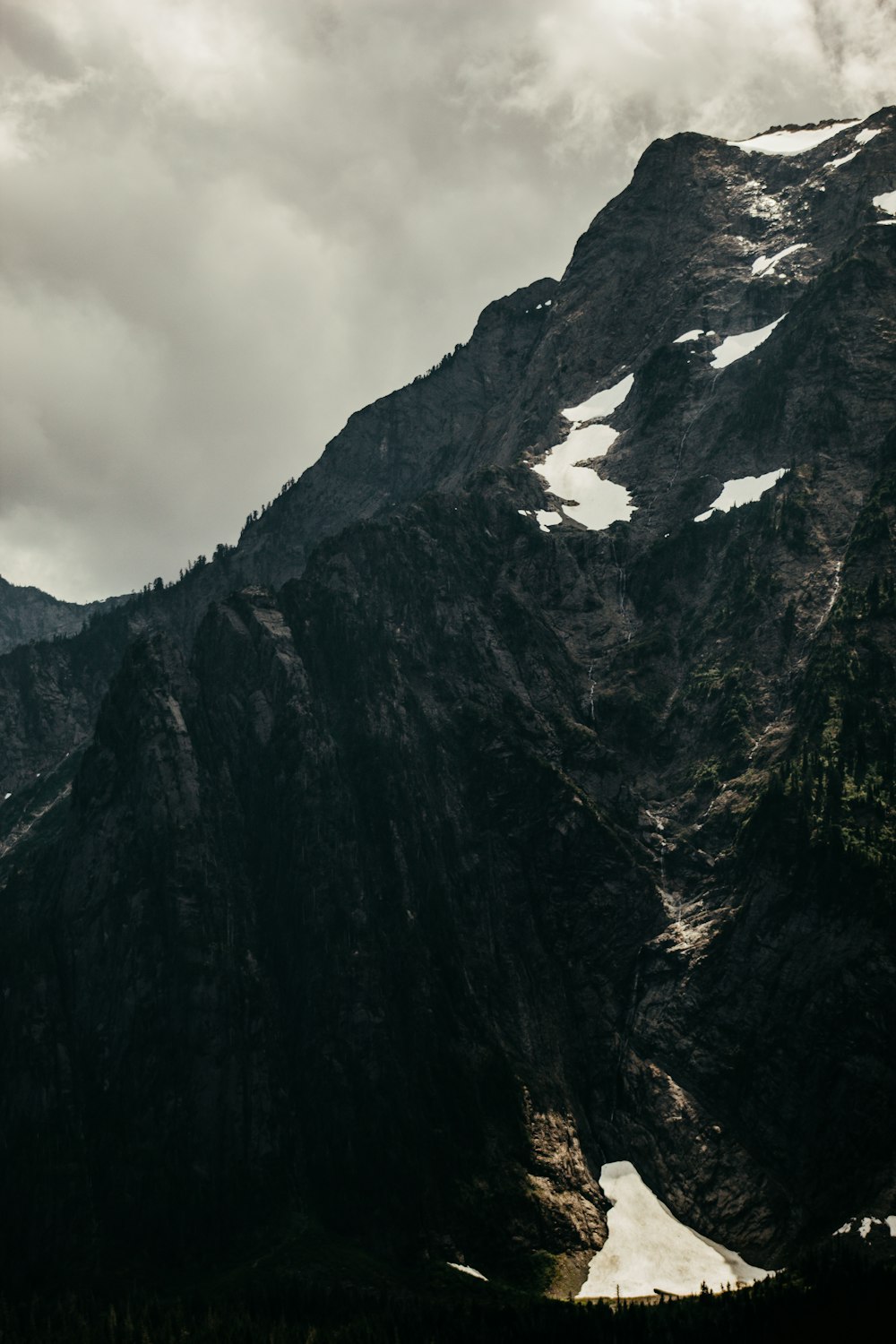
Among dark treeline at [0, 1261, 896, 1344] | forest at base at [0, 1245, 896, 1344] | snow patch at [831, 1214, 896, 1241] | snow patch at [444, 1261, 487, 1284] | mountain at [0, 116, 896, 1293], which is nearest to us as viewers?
dark treeline at [0, 1261, 896, 1344]

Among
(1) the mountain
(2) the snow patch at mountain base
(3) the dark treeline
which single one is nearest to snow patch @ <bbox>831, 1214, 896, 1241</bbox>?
(1) the mountain

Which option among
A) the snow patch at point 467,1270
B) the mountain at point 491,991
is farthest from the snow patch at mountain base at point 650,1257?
the snow patch at point 467,1270

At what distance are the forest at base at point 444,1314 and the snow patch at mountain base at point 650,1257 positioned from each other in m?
5.35

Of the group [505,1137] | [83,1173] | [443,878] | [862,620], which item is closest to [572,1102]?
[505,1137]

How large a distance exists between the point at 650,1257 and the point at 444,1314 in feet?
92.6

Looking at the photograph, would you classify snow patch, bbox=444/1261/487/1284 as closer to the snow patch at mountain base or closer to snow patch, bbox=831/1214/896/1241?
the snow patch at mountain base

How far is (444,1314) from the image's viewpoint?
12850 cm

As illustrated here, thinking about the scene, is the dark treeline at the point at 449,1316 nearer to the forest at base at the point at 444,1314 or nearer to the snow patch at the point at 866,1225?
the forest at base at the point at 444,1314

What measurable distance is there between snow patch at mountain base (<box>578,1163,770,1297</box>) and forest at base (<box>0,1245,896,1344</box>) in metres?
5.35

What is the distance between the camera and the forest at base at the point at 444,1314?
119125mm

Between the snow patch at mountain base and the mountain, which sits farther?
the mountain

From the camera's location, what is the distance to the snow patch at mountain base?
445ft

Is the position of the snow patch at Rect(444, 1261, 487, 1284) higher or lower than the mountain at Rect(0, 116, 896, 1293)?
lower

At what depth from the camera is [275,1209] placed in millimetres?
156000
